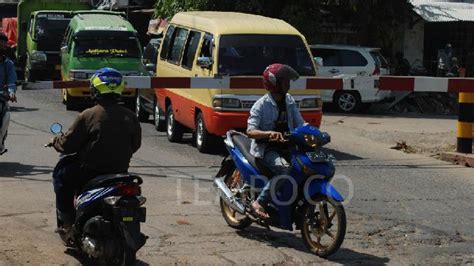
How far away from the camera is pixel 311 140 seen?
7914 millimetres

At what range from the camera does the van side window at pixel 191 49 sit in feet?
48.6

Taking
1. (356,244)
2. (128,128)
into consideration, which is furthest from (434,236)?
(128,128)

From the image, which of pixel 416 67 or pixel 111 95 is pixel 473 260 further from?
pixel 416 67

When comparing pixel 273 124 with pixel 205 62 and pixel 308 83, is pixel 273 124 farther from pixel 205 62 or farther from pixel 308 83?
pixel 205 62

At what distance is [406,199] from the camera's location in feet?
35.3

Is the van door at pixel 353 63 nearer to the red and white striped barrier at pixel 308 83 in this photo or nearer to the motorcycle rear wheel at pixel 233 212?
the red and white striped barrier at pixel 308 83

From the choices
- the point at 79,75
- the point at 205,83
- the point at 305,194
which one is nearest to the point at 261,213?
the point at 305,194

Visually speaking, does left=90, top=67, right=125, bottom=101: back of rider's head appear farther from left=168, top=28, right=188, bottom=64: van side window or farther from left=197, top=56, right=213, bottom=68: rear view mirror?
left=168, top=28, right=188, bottom=64: van side window

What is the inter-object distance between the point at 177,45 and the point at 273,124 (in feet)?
25.0

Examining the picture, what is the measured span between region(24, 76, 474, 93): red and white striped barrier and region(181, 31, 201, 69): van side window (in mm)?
1411

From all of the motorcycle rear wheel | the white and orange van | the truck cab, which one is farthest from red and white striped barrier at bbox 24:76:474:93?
the truck cab

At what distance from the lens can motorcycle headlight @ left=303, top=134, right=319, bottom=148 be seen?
7906 millimetres

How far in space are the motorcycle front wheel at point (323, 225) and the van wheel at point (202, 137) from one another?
6.13 meters

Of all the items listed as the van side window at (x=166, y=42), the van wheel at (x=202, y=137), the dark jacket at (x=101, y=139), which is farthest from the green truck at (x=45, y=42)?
the dark jacket at (x=101, y=139)
